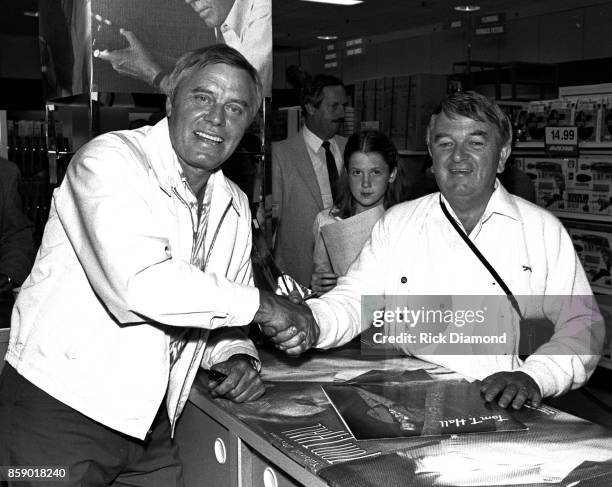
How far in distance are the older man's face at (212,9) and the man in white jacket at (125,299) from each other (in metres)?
0.55

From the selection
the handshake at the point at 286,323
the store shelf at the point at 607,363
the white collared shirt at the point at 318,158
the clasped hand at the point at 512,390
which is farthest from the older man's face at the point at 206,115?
the store shelf at the point at 607,363

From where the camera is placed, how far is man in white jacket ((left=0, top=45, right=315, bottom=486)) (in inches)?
65.2

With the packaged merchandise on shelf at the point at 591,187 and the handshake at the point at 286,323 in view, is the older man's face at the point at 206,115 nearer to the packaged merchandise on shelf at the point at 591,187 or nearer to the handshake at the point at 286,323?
the handshake at the point at 286,323

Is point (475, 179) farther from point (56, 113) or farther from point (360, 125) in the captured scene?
point (360, 125)

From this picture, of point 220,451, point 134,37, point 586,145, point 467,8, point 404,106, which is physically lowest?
point 220,451

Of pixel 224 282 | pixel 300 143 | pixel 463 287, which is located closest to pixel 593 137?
pixel 300 143

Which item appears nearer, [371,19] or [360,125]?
[360,125]

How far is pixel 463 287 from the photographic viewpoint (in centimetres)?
221

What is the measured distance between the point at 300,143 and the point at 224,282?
8.48 ft

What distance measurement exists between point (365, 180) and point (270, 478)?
1856 mm

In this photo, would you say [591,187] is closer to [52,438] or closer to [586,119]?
[586,119]

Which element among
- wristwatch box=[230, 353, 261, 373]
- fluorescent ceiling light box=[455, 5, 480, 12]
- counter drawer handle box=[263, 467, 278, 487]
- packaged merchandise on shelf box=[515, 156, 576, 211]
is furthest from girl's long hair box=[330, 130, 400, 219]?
fluorescent ceiling light box=[455, 5, 480, 12]

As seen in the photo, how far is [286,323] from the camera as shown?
1.90 m

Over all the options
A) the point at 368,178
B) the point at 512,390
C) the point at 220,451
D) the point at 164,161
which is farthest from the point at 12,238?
the point at 512,390
